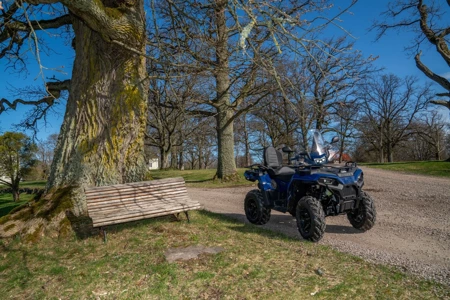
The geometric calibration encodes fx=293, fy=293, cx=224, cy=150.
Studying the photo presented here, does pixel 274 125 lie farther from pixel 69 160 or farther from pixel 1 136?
pixel 69 160

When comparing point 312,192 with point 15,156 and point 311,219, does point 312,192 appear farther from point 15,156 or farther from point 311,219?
point 15,156

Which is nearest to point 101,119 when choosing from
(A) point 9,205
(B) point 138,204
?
(B) point 138,204

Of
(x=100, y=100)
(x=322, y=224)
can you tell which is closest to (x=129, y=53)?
(x=100, y=100)

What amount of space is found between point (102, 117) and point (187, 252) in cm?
317

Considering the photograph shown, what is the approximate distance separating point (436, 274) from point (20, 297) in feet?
15.6

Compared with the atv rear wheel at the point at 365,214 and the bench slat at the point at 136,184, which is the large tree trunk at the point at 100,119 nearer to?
the bench slat at the point at 136,184

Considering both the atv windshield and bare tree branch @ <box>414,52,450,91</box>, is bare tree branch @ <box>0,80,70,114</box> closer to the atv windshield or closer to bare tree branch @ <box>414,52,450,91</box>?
the atv windshield

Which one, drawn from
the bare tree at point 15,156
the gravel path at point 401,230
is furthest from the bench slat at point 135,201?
the bare tree at point 15,156

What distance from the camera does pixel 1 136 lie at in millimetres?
→ 14789

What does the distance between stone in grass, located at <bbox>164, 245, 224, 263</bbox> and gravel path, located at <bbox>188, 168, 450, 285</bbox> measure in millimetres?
1750

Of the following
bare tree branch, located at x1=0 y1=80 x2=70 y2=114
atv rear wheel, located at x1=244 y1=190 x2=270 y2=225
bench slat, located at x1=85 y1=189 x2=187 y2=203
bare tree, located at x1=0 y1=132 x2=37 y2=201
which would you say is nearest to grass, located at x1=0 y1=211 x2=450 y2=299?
bench slat, located at x1=85 y1=189 x2=187 y2=203

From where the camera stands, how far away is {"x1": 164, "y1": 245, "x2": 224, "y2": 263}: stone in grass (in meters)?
3.87

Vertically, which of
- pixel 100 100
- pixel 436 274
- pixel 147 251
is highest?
pixel 100 100

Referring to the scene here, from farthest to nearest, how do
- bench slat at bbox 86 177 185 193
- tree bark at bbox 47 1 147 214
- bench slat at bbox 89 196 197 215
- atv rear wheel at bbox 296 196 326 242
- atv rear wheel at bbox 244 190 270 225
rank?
atv rear wheel at bbox 244 190 270 225 < tree bark at bbox 47 1 147 214 < bench slat at bbox 86 177 185 193 < bench slat at bbox 89 196 197 215 < atv rear wheel at bbox 296 196 326 242
